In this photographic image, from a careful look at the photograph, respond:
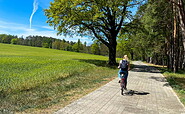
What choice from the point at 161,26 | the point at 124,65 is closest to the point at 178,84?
the point at 124,65

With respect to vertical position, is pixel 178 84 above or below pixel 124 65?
below

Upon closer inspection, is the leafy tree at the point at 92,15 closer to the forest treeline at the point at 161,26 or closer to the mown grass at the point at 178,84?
the forest treeline at the point at 161,26

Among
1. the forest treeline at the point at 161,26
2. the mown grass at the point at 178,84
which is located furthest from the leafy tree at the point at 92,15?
the mown grass at the point at 178,84

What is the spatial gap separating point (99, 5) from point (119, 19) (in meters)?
5.90

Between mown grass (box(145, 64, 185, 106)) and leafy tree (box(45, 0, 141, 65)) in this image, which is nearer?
mown grass (box(145, 64, 185, 106))

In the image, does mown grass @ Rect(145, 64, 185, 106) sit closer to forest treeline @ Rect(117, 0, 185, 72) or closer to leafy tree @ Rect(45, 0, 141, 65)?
forest treeline @ Rect(117, 0, 185, 72)

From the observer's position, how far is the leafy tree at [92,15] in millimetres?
20625

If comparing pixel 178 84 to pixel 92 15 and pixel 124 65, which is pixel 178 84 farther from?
pixel 92 15

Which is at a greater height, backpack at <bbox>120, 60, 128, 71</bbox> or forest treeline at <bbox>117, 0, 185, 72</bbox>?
forest treeline at <bbox>117, 0, 185, 72</bbox>

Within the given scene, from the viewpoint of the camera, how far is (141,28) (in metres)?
24.6

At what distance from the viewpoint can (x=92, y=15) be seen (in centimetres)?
2114

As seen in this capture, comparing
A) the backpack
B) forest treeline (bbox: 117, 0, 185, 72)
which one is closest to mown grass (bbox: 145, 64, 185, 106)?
the backpack

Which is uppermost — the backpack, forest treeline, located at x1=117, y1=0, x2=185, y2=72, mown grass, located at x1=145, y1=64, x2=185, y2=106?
forest treeline, located at x1=117, y1=0, x2=185, y2=72

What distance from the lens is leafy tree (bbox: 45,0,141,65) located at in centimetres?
2062
